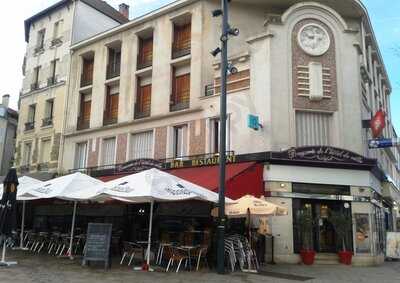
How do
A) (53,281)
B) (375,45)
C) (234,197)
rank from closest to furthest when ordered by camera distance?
(53,281) < (234,197) < (375,45)

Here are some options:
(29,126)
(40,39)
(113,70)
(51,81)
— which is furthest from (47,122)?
(40,39)

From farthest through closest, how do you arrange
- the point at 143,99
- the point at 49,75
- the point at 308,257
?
the point at 49,75 < the point at 143,99 < the point at 308,257

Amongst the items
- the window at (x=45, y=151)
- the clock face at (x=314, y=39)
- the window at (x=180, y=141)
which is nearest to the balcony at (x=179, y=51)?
the window at (x=180, y=141)

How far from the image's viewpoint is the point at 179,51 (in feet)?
71.8

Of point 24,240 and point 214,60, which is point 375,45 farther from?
point 24,240

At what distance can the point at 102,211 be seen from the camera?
70.0ft

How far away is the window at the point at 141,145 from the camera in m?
21.9

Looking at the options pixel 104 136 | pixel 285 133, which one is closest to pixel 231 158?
pixel 285 133

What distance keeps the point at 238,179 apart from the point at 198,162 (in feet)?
10.3

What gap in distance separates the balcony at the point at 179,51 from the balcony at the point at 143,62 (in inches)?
63.1

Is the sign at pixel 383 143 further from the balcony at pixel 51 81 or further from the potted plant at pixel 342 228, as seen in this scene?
the balcony at pixel 51 81

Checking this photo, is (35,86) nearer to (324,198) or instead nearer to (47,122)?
(47,122)

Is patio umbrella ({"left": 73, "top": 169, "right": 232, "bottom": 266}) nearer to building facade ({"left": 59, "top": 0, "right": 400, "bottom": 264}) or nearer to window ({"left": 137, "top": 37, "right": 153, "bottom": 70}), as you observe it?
building facade ({"left": 59, "top": 0, "right": 400, "bottom": 264})

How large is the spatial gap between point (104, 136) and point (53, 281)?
14.5 meters
